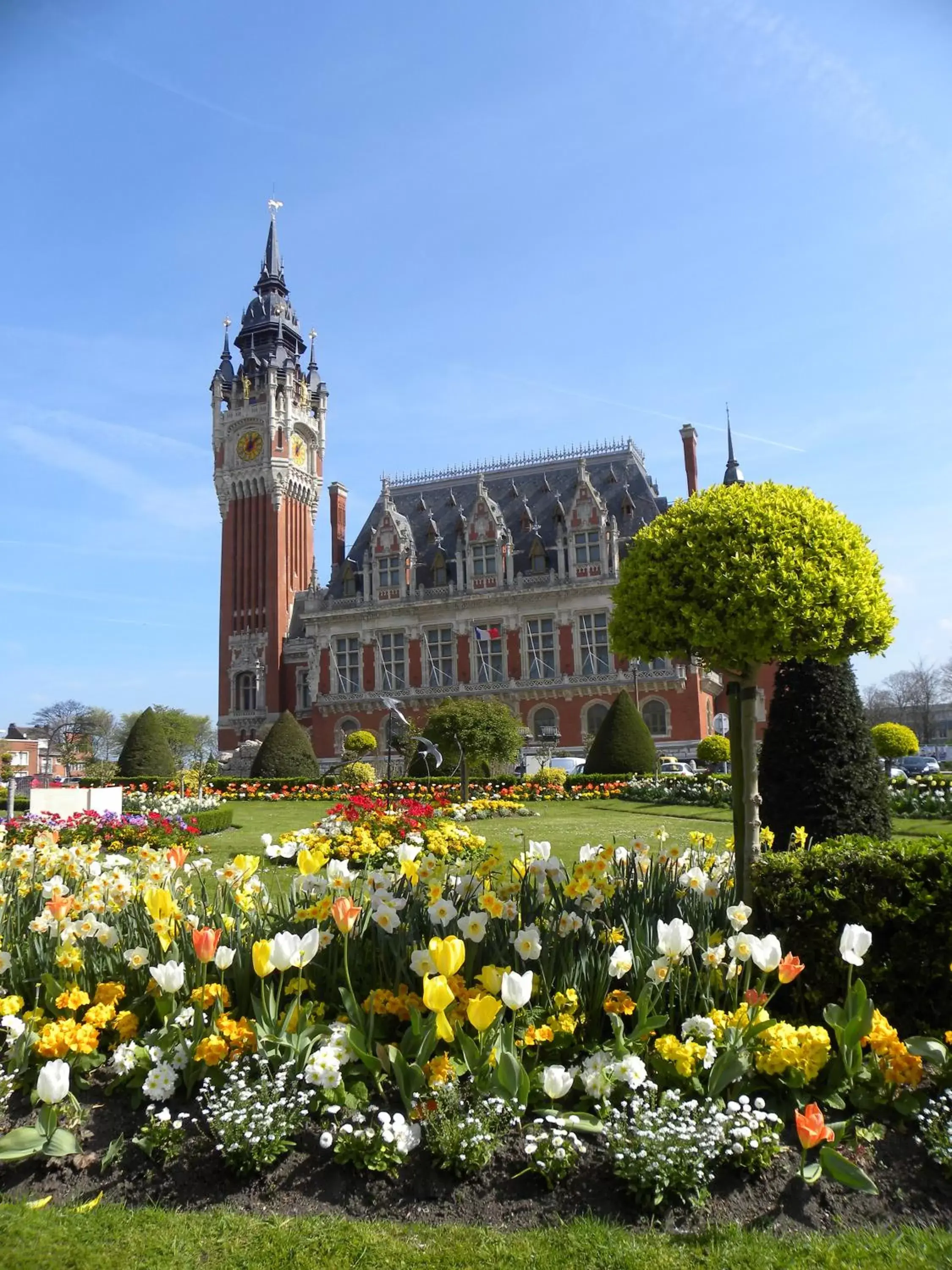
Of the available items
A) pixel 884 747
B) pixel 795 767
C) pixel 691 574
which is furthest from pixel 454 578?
pixel 691 574

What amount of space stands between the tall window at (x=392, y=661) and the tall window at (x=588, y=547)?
34.3 ft

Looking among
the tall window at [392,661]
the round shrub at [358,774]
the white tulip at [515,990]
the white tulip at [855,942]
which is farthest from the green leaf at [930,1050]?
the tall window at [392,661]

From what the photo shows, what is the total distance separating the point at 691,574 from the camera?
6586 millimetres

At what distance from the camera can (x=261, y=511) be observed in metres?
53.5

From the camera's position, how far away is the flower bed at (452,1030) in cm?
383

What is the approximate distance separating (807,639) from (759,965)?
3078 mm

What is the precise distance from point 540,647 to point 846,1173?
41.3 m

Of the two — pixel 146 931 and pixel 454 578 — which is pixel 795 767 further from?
pixel 454 578

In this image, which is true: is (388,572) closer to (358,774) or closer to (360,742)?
(360,742)

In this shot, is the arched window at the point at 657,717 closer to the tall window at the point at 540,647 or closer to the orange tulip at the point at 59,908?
the tall window at the point at 540,647

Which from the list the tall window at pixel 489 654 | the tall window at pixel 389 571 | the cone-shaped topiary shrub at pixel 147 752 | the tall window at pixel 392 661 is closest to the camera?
the cone-shaped topiary shrub at pixel 147 752

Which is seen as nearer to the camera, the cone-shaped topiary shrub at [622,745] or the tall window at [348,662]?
the cone-shaped topiary shrub at [622,745]

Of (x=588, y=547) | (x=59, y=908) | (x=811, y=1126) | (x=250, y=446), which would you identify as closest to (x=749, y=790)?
(x=811, y=1126)

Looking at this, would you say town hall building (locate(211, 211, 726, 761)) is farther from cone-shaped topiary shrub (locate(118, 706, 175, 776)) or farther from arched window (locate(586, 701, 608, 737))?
cone-shaped topiary shrub (locate(118, 706, 175, 776))
